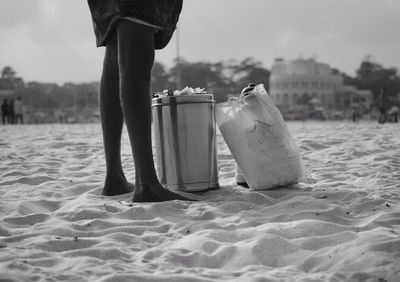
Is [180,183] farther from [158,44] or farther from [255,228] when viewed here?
[255,228]

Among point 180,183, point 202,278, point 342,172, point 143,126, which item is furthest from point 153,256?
point 342,172

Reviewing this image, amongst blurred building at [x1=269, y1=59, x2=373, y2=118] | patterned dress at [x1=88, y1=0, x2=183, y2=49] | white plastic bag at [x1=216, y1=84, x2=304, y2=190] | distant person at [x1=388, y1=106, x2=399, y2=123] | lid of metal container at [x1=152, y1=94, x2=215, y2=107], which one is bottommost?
distant person at [x1=388, y1=106, x2=399, y2=123]

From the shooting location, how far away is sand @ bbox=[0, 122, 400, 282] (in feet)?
5.27

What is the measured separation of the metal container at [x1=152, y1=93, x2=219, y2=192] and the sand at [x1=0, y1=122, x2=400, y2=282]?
15 cm

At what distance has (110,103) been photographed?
2.93 meters

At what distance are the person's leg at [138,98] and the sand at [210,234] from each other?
5.3 inches

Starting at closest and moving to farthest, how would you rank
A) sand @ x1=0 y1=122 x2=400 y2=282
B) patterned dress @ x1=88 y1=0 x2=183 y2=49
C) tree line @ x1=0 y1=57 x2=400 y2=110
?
1. sand @ x1=0 y1=122 x2=400 y2=282
2. patterned dress @ x1=88 y1=0 x2=183 y2=49
3. tree line @ x1=0 y1=57 x2=400 y2=110

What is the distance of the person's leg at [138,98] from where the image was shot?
8.32 feet

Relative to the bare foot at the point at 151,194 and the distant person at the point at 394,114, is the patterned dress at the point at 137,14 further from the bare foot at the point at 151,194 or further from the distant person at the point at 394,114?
the distant person at the point at 394,114

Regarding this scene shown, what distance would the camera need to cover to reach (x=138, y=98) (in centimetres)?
255

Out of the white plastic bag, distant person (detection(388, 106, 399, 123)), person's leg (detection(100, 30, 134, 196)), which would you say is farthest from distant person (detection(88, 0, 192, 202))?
distant person (detection(388, 106, 399, 123))

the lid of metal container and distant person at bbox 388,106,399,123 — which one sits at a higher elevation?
the lid of metal container

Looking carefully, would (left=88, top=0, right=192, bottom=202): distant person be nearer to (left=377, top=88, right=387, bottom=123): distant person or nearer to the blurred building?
(left=377, top=88, right=387, bottom=123): distant person

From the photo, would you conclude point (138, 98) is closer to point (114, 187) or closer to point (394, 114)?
point (114, 187)
